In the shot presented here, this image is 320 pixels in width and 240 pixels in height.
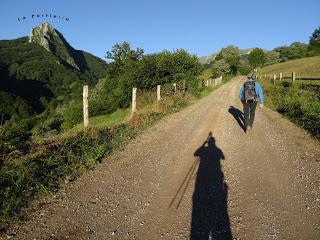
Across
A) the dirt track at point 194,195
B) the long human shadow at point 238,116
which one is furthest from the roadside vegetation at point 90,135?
the long human shadow at point 238,116

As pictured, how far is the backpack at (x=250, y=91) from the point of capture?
12.5 meters

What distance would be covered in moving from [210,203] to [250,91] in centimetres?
728

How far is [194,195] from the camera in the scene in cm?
657

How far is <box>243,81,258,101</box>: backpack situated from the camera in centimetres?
1255

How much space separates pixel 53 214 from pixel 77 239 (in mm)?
1075

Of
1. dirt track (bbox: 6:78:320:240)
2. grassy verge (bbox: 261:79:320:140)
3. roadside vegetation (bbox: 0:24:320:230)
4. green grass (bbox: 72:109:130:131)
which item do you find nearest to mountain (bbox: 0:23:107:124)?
roadside vegetation (bbox: 0:24:320:230)

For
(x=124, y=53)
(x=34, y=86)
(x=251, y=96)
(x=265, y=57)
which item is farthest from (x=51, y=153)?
(x=34, y=86)

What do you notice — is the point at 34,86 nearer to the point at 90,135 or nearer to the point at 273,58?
the point at 273,58

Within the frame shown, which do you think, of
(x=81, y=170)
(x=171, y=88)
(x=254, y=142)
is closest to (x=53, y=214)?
(x=81, y=170)

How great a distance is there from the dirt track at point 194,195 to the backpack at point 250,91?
208cm

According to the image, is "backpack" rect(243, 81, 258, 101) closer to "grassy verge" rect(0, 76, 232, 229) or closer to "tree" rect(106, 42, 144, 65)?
"grassy verge" rect(0, 76, 232, 229)

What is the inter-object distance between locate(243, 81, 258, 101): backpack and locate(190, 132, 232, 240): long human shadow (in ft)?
13.4

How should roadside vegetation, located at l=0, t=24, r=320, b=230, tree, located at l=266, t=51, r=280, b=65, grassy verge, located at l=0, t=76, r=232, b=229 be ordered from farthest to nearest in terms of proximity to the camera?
1. tree, located at l=266, t=51, r=280, b=65
2. roadside vegetation, located at l=0, t=24, r=320, b=230
3. grassy verge, located at l=0, t=76, r=232, b=229

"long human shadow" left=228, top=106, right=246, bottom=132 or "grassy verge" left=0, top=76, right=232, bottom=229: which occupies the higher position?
"long human shadow" left=228, top=106, right=246, bottom=132
